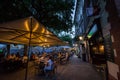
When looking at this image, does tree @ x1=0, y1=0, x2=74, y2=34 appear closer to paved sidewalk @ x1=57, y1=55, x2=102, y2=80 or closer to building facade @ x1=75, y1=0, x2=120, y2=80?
building facade @ x1=75, y1=0, x2=120, y2=80

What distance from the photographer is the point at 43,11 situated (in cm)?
1159

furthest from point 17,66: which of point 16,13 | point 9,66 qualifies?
point 16,13

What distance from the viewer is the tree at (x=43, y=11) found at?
8.66m

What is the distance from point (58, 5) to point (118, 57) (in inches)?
360

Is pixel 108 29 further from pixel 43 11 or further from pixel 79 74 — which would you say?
pixel 43 11

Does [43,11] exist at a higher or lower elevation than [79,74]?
higher

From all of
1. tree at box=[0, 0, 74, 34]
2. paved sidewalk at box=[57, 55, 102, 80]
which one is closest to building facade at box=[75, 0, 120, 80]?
paved sidewalk at box=[57, 55, 102, 80]

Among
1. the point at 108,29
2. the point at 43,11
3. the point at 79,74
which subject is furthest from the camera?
the point at 43,11

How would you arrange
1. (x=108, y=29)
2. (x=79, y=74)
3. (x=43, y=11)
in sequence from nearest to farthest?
(x=108, y=29), (x=79, y=74), (x=43, y=11)

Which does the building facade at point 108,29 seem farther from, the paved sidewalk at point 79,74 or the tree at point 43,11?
the tree at point 43,11

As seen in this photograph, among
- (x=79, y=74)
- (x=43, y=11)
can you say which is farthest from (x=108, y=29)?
(x=43, y=11)

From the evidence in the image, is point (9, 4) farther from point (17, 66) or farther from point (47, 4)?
point (17, 66)

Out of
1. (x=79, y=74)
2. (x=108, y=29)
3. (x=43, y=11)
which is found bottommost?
(x=79, y=74)

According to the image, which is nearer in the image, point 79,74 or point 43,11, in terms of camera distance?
point 79,74
